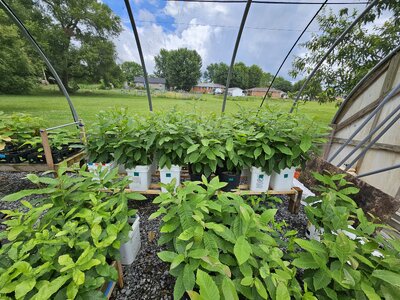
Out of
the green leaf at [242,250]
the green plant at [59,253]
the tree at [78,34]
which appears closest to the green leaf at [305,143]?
the green leaf at [242,250]

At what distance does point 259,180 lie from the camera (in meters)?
1.93

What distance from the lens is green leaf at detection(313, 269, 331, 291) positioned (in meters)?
0.75

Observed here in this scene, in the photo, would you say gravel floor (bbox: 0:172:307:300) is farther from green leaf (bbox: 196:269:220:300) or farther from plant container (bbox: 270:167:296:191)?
green leaf (bbox: 196:269:220:300)

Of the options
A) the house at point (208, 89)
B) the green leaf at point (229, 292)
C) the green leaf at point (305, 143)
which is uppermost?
the house at point (208, 89)

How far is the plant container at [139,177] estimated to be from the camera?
1.87m

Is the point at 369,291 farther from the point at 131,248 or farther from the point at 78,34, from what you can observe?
the point at 78,34

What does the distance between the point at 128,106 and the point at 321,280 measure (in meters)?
2.20

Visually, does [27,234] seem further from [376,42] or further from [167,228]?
[376,42]

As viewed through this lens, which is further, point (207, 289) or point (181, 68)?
point (181, 68)

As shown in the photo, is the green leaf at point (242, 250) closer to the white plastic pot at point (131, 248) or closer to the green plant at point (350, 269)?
the green plant at point (350, 269)

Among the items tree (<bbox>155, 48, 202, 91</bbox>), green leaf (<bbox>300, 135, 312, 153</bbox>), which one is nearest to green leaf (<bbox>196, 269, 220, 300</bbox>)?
green leaf (<bbox>300, 135, 312, 153</bbox>)

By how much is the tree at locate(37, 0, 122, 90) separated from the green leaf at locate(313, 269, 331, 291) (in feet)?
57.6

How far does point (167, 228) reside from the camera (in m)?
0.89

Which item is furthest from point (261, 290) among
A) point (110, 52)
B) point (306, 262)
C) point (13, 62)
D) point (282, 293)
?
point (110, 52)
